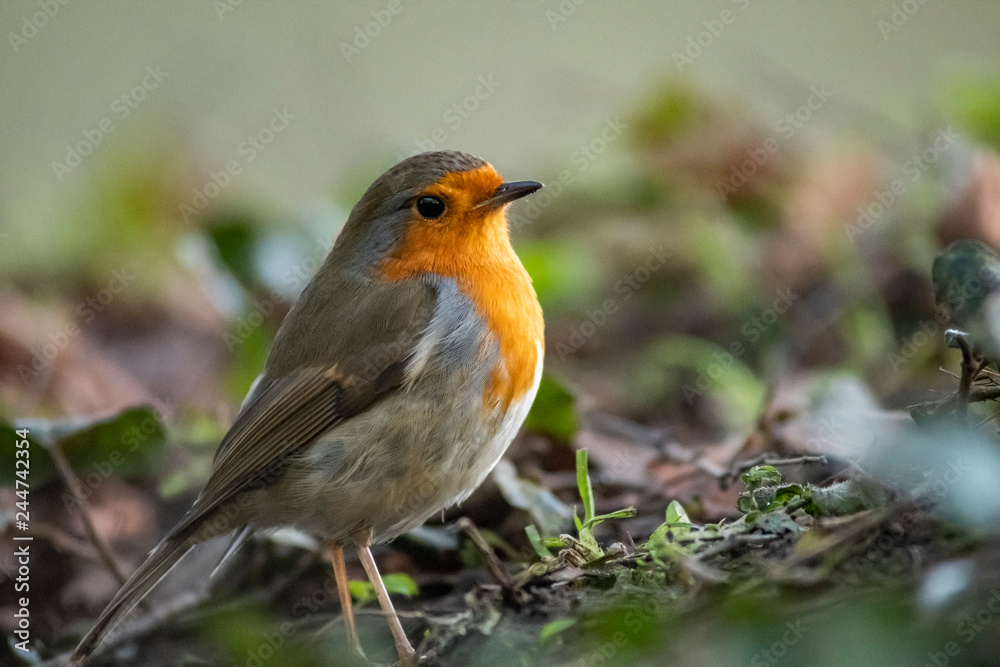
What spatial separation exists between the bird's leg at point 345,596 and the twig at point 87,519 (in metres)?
0.72

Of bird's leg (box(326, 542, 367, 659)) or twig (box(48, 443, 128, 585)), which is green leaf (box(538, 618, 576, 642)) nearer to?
bird's leg (box(326, 542, 367, 659))

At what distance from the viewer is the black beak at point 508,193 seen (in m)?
2.74

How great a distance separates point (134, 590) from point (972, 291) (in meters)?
2.09

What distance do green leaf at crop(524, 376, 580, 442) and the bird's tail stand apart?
43.1 inches

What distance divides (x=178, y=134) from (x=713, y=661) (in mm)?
5375

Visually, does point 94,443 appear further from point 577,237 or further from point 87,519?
point 577,237

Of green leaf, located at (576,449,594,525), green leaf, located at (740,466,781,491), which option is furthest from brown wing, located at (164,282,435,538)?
green leaf, located at (740,466,781,491)

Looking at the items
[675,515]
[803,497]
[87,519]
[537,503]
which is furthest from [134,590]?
[803,497]

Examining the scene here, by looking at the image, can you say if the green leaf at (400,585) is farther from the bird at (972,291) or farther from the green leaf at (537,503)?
the bird at (972,291)

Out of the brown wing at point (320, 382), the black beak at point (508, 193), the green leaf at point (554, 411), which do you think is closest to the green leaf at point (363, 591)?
the brown wing at point (320, 382)

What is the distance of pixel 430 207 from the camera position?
2820 mm

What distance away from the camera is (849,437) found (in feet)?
8.11

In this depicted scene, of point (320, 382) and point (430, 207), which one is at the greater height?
point (430, 207)

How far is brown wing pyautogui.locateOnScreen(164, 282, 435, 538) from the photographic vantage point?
2.58 m
